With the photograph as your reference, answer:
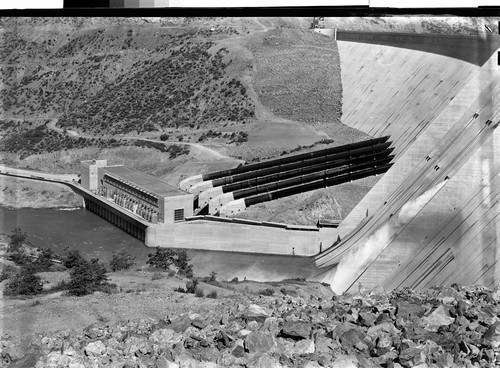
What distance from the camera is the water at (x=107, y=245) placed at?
873cm

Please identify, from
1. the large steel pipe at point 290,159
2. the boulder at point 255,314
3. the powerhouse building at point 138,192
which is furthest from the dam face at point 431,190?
the powerhouse building at point 138,192

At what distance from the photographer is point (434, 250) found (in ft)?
28.1

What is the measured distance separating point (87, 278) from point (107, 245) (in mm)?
357

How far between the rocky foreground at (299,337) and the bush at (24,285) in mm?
496

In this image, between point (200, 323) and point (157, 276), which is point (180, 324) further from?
point (157, 276)

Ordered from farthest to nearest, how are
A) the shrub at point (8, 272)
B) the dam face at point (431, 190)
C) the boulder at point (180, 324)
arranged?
the shrub at point (8, 272), the dam face at point (431, 190), the boulder at point (180, 324)

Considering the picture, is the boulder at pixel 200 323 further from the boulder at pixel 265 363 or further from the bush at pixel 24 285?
the bush at pixel 24 285

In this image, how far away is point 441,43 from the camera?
842 centimetres

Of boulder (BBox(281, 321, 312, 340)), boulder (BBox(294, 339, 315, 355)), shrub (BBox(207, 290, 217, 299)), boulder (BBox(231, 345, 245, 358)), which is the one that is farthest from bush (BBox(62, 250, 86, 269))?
boulder (BBox(294, 339, 315, 355))

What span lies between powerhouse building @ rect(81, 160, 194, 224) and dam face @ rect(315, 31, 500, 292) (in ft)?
4.25

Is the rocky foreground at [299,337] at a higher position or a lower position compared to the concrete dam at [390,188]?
lower

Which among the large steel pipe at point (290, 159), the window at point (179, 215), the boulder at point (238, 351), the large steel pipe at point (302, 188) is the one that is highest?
the large steel pipe at point (290, 159)

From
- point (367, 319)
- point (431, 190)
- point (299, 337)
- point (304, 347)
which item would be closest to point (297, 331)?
point (299, 337)

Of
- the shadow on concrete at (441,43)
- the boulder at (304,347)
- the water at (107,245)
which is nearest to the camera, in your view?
the boulder at (304,347)
